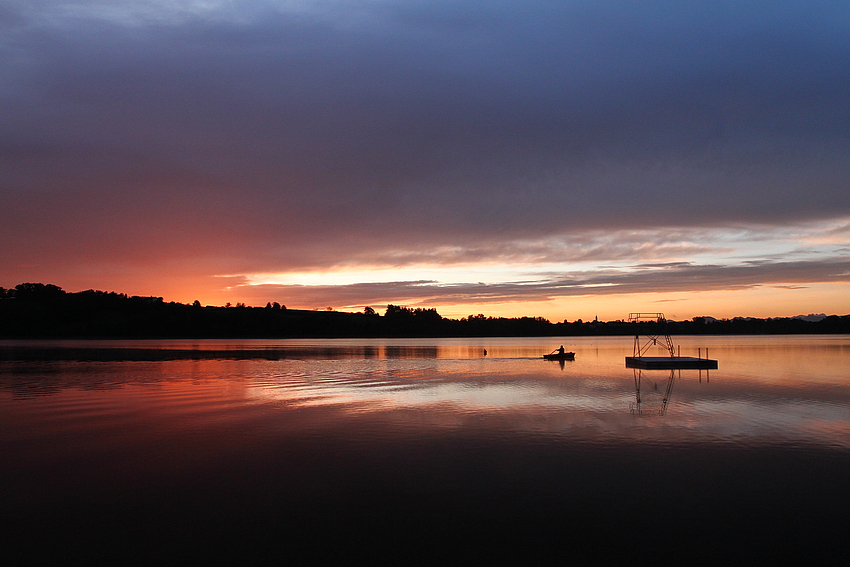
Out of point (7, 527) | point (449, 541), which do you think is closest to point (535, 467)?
point (449, 541)

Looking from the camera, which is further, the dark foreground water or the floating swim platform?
the floating swim platform

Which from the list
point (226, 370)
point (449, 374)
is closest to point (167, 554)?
point (449, 374)

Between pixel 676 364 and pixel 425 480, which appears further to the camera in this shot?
pixel 676 364

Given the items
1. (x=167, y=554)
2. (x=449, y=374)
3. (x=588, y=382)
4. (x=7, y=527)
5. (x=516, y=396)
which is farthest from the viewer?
(x=449, y=374)

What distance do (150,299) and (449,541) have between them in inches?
6937

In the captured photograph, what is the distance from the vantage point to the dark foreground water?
838 centimetres

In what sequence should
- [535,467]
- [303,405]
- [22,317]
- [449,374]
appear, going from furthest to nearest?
[22,317] → [449,374] → [303,405] → [535,467]

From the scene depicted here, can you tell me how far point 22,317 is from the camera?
130250 mm

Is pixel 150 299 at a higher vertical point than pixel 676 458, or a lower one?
higher

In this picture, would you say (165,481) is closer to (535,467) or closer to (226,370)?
(535,467)

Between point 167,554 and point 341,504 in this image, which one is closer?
point 167,554

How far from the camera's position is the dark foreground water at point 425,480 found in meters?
8.38

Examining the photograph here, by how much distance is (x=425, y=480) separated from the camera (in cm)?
1158

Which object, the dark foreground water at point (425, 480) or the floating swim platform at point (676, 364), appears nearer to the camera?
the dark foreground water at point (425, 480)
